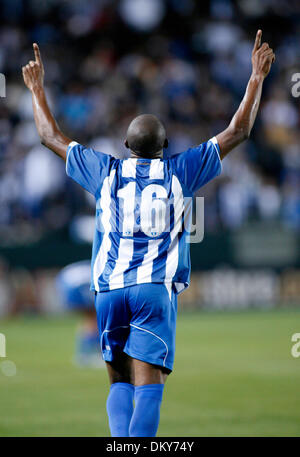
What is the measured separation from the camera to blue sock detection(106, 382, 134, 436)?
4.49m

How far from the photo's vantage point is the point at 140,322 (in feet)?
14.8

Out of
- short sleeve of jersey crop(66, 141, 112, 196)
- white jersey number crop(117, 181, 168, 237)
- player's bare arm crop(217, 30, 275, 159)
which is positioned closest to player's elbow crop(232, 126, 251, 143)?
player's bare arm crop(217, 30, 275, 159)

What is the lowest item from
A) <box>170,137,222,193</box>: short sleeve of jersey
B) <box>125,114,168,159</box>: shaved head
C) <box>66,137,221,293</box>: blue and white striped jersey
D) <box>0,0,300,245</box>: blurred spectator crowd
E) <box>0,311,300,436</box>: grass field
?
<box>0,311,300,436</box>: grass field

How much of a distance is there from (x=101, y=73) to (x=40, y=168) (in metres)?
4.28

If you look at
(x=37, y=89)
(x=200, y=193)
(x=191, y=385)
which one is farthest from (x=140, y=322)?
(x=200, y=193)

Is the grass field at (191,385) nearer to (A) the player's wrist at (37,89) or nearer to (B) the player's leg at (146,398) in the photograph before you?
(B) the player's leg at (146,398)

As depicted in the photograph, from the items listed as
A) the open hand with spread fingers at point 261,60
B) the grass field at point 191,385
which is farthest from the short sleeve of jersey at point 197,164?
the grass field at point 191,385

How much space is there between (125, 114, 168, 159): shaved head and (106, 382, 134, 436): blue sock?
4.54 feet

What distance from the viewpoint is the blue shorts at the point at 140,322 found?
4.47 meters

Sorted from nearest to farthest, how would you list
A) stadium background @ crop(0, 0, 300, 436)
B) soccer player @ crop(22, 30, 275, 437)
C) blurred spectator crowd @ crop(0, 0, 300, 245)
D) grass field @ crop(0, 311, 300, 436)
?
soccer player @ crop(22, 30, 275, 437)
grass field @ crop(0, 311, 300, 436)
stadium background @ crop(0, 0, 300, 436)
blurred spectator crowd @ crop(0, 0, 300, 245)

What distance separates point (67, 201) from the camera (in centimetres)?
1436

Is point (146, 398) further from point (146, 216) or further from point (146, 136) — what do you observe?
point (146, 136)

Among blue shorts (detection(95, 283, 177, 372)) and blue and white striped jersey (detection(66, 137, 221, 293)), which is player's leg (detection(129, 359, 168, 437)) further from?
blue and white striped jersey (detection(66, 137, 221, 293))

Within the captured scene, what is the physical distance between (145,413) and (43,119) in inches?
75.1
